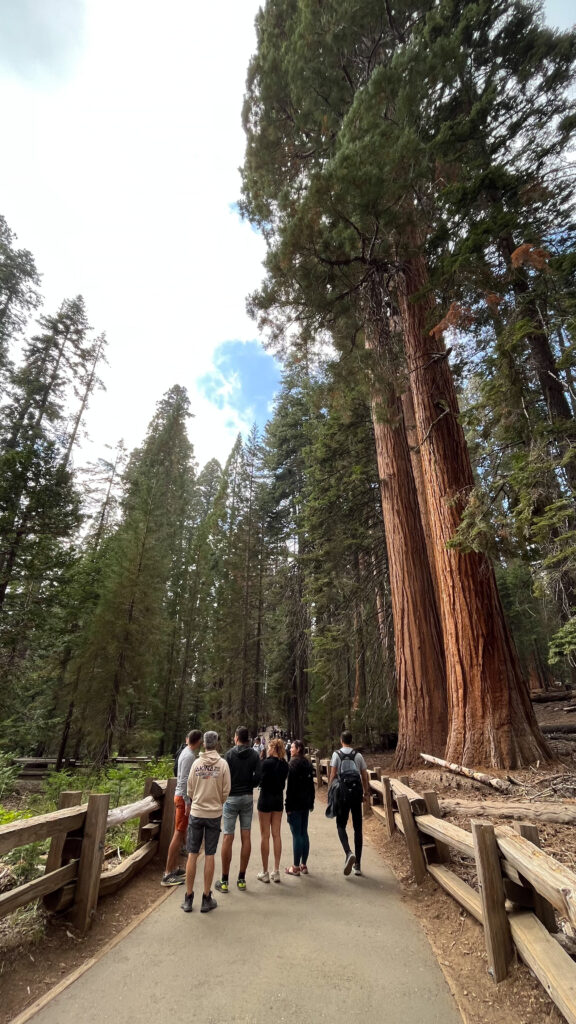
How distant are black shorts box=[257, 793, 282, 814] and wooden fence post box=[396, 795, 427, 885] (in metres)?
1.52

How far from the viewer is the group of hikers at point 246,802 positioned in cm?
445

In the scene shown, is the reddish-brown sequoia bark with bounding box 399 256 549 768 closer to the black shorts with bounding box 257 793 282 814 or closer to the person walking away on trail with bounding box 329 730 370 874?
the person walking away on trail with bounding box 329 730 370 874

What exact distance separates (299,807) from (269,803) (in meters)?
0.40

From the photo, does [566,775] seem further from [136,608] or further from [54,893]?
[136,608]

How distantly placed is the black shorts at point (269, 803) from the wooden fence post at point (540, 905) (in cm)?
313

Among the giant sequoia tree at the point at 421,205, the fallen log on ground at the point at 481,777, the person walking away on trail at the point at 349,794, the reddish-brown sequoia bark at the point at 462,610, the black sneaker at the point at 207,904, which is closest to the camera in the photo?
the black sneaker at the point at 207,904

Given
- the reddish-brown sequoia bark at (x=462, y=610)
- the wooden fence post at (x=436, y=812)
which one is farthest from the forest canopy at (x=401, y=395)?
the wooden fence post at (x=436, y=812)

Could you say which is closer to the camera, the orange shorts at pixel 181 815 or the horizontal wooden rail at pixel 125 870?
the horizontal wooden rail at pixel 125 870

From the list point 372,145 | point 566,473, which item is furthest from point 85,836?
point 372,145

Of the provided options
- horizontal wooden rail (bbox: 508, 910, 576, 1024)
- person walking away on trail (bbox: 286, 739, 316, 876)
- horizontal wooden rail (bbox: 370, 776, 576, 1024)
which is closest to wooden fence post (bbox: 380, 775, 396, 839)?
person walking away on trail (bbox: 286, 739, 316, 876)

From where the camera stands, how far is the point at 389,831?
6.63m

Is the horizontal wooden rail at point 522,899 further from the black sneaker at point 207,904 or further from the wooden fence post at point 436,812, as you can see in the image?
the black sneaker at point 207,904

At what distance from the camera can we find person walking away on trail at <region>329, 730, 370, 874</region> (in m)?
5.18

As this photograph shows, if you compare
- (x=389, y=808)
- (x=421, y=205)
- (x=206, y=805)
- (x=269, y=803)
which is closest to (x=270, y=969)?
(x=206, y=805)
